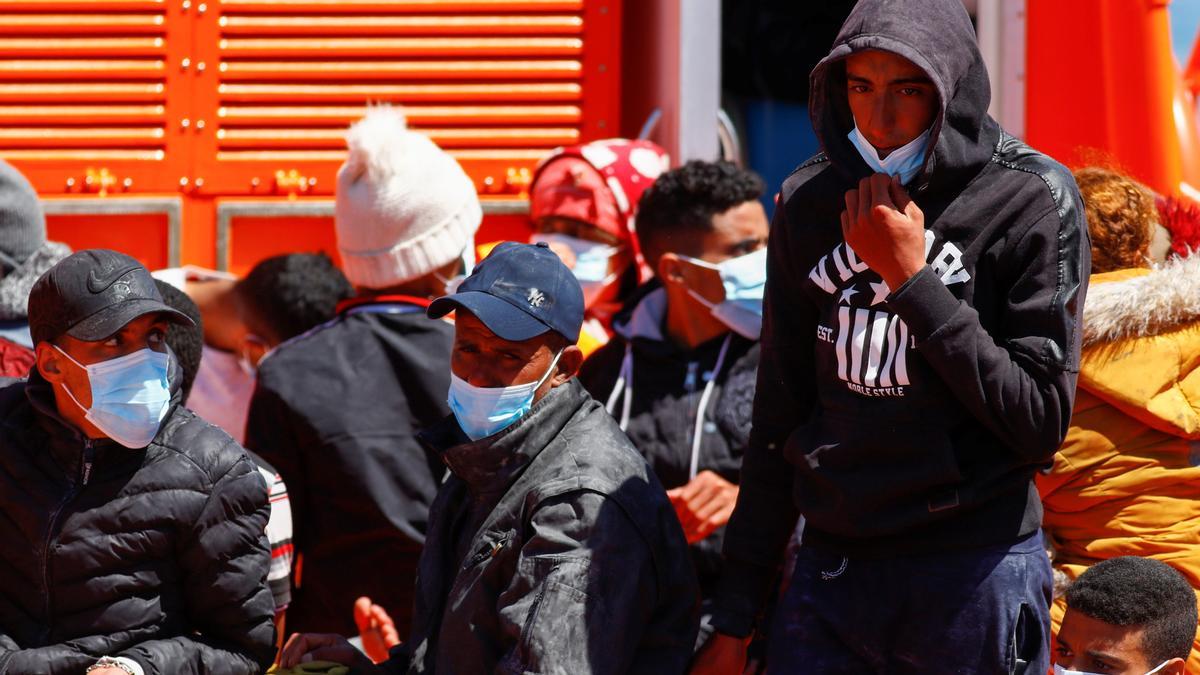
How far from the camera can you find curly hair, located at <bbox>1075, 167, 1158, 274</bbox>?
3.40 meters

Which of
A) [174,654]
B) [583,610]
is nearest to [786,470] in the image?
[583,610]

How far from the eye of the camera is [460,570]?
3.00m

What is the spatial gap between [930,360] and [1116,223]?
3.46 feet

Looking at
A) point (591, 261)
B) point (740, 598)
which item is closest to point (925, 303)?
point (740, 598)

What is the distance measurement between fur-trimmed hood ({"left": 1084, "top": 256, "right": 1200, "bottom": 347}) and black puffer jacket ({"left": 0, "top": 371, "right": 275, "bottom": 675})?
1.78 m

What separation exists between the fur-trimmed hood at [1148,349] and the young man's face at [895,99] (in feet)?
2.48

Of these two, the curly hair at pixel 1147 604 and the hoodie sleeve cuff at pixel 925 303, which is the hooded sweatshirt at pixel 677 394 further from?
the hoodie sleeve cuff at pixel 925 303

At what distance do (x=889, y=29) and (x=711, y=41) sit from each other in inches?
115

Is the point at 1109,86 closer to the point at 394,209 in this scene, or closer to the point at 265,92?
the point at 394,209


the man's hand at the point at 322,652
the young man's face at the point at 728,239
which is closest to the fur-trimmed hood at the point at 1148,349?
the young man's face at the point at 728,239

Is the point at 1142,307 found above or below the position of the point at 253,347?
above

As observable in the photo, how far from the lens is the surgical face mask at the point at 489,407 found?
3.04 m

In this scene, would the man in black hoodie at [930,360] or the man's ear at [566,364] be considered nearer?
the man in black hoodie at [930,360]

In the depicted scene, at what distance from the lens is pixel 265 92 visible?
19.0 feet
